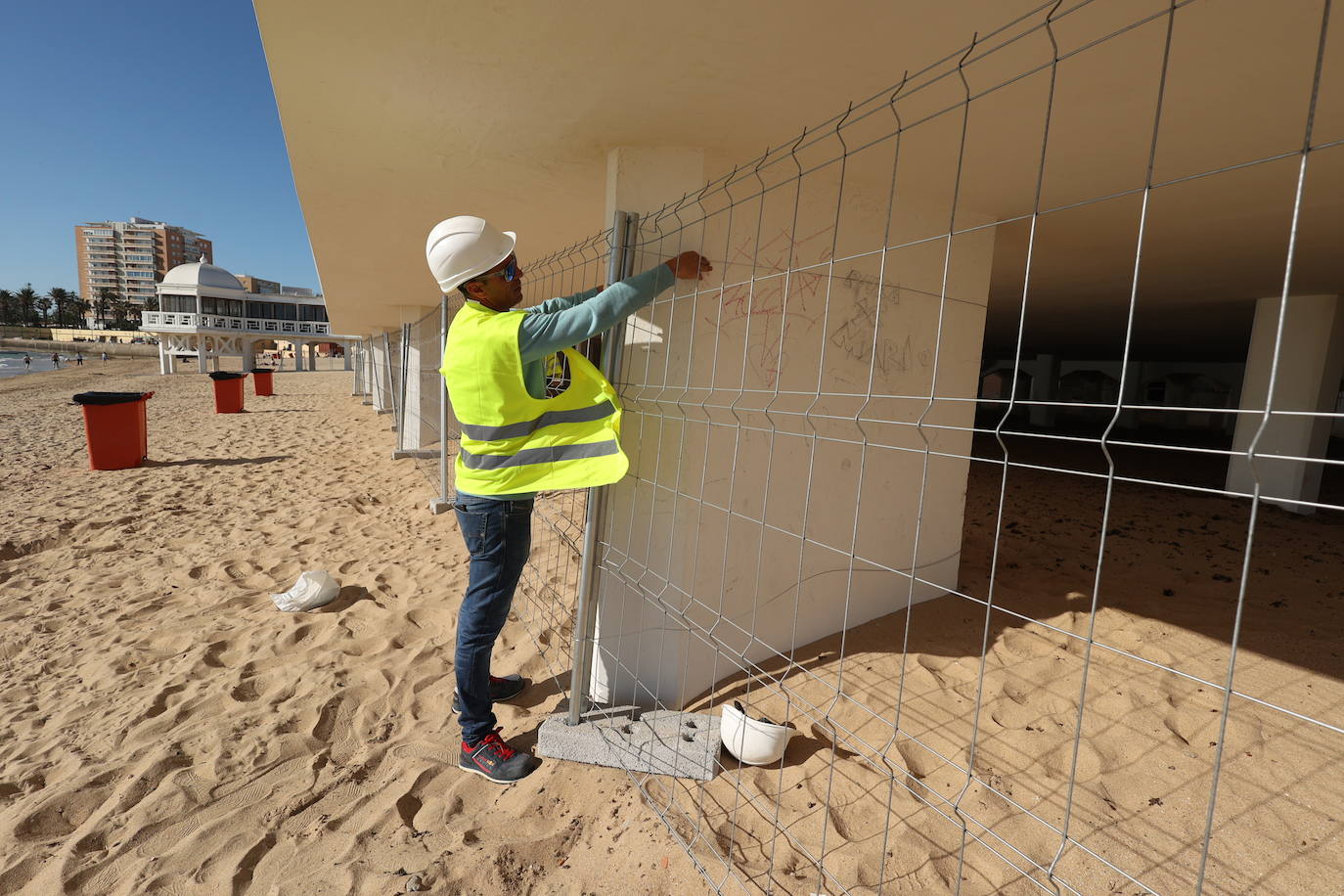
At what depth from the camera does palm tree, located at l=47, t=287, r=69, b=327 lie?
263 ft

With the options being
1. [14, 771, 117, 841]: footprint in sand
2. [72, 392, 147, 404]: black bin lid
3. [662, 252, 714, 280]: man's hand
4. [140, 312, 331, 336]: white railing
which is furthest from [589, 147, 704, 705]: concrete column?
[140, 312, 331, 336]: white railing

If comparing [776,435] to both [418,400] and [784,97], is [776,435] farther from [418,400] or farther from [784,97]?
[418,400]

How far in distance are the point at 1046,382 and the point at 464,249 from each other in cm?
1977

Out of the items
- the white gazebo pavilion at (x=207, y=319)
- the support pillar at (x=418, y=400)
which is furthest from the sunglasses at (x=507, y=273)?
the white gazebo pavilion at (x=207, y=319)

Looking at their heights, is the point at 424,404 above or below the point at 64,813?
above

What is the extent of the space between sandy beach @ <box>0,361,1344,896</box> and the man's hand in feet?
4.93

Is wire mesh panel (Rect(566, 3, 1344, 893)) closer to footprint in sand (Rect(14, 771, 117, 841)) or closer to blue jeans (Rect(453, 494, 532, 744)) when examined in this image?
blue jeans (Rect(453, 494, 532, 744))

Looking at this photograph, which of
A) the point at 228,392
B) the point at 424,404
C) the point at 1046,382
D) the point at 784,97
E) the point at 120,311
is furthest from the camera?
the point at 120,311

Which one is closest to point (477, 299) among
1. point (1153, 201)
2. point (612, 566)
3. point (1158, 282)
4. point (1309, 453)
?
point (612, 566)

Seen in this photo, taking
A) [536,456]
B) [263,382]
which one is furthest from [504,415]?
[263,382]

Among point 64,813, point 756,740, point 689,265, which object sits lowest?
point 64,813

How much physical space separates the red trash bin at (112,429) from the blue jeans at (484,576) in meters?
7.95

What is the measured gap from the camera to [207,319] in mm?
41656

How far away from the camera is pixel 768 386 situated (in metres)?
3.07
